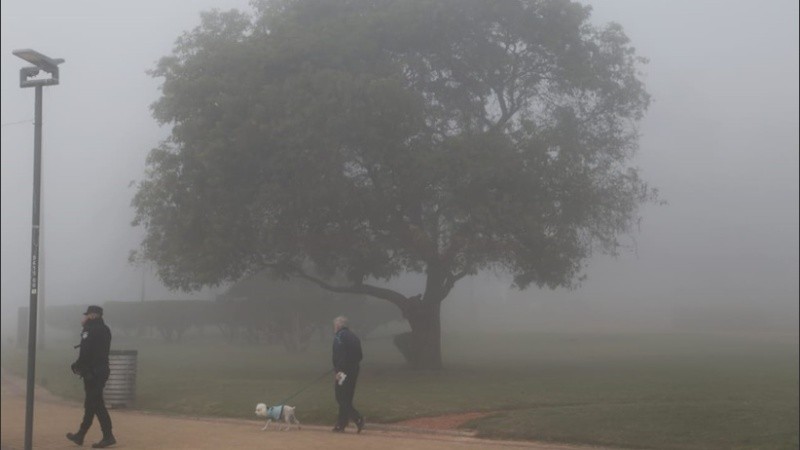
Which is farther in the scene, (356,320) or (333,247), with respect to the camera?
(356,320)

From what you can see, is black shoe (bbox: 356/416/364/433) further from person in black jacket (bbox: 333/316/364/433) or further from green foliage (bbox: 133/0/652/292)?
green foliage (bbox: 133/0/652/292)

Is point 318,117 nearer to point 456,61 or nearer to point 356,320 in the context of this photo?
point 456,61

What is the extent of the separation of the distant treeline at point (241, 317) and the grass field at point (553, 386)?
3.93 feet

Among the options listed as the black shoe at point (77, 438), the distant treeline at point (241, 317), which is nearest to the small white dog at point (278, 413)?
the black shoe at point (77, 438)

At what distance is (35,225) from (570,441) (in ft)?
26.8

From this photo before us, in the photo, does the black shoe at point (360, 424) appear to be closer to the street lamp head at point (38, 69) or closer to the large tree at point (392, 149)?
the street lamp head at point (38, 69)

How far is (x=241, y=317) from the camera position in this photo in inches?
1468

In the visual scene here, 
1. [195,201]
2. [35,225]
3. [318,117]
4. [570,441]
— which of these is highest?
[318,117]

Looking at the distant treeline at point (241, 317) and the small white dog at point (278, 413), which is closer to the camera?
the small white dog at point (278, 413)

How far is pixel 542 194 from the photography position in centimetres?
2606

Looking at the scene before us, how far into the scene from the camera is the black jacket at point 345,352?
49.5ft

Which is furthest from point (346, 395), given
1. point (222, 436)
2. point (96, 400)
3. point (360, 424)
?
point (96, 400)

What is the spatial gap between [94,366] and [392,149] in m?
13.5

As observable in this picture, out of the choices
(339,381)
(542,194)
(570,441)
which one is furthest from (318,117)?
(570,441)
